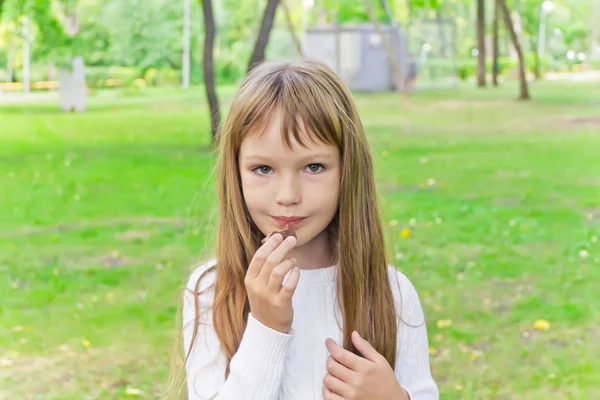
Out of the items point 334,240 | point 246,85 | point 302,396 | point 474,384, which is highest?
point 246,85

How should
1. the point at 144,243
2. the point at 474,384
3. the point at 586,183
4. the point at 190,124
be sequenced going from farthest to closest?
the point at 190,124
the point at 586,183
the point at 144,243
the point at 474,384

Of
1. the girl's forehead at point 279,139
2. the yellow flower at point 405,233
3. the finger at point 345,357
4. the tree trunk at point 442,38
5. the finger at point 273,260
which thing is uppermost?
the tree trunk at point 442,38

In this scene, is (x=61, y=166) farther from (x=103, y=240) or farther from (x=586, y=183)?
(x=586, y=183)

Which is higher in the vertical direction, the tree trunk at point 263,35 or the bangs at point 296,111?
the tree trunk at point 263,35

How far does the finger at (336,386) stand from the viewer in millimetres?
1416

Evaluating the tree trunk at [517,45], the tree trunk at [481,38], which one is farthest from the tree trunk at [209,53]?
the tree trunk at [481,38]

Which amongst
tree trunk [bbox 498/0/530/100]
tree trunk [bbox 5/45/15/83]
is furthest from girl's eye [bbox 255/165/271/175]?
tree trunk [bbox 5/45/15/83]

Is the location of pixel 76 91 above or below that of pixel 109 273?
above

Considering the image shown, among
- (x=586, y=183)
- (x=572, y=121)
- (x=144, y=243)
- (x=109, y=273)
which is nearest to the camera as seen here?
(x=109, y=273)

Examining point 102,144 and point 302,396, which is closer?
point 302,396

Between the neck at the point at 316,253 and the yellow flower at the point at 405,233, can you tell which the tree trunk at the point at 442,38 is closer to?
the yellow flower at the point at 405,233

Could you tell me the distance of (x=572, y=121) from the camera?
13.8m

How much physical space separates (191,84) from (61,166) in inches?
728

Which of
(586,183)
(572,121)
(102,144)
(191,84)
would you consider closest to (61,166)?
(102,144)
